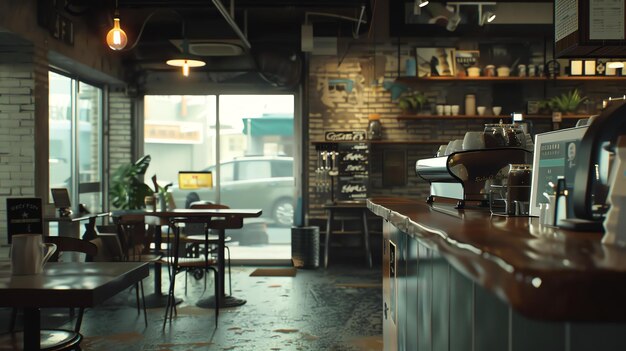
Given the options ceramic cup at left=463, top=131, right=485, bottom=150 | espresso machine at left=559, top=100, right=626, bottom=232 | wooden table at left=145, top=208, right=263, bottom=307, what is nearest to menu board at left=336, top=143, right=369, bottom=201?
wooden table at left=145, top=208, right=263, bottom=307

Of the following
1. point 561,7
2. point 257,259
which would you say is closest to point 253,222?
point 257,259

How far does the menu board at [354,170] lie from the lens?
9.09 m

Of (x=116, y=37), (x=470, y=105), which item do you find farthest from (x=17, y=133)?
(x=470, y=105)

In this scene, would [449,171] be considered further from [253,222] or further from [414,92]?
[253,222]

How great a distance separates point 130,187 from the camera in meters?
8.94

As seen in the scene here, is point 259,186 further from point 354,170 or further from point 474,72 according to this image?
point 474,72

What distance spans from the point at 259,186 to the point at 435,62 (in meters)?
3.12

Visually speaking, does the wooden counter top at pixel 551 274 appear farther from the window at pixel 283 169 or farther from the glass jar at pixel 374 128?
the window at pixel 283 169

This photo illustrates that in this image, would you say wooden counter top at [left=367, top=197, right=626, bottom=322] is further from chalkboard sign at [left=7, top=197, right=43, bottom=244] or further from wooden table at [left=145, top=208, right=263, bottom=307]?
wooden table at [left=145, top=208, right=263, bottom=307]

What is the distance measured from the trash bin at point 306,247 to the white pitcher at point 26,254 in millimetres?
6213

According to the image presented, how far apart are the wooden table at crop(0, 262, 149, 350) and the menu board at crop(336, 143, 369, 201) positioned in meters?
6.36

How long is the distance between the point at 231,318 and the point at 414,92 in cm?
476

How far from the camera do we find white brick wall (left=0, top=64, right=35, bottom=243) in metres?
6.50

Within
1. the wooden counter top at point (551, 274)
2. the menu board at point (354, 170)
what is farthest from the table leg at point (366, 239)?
the wooden counter top at point (551, 274)
